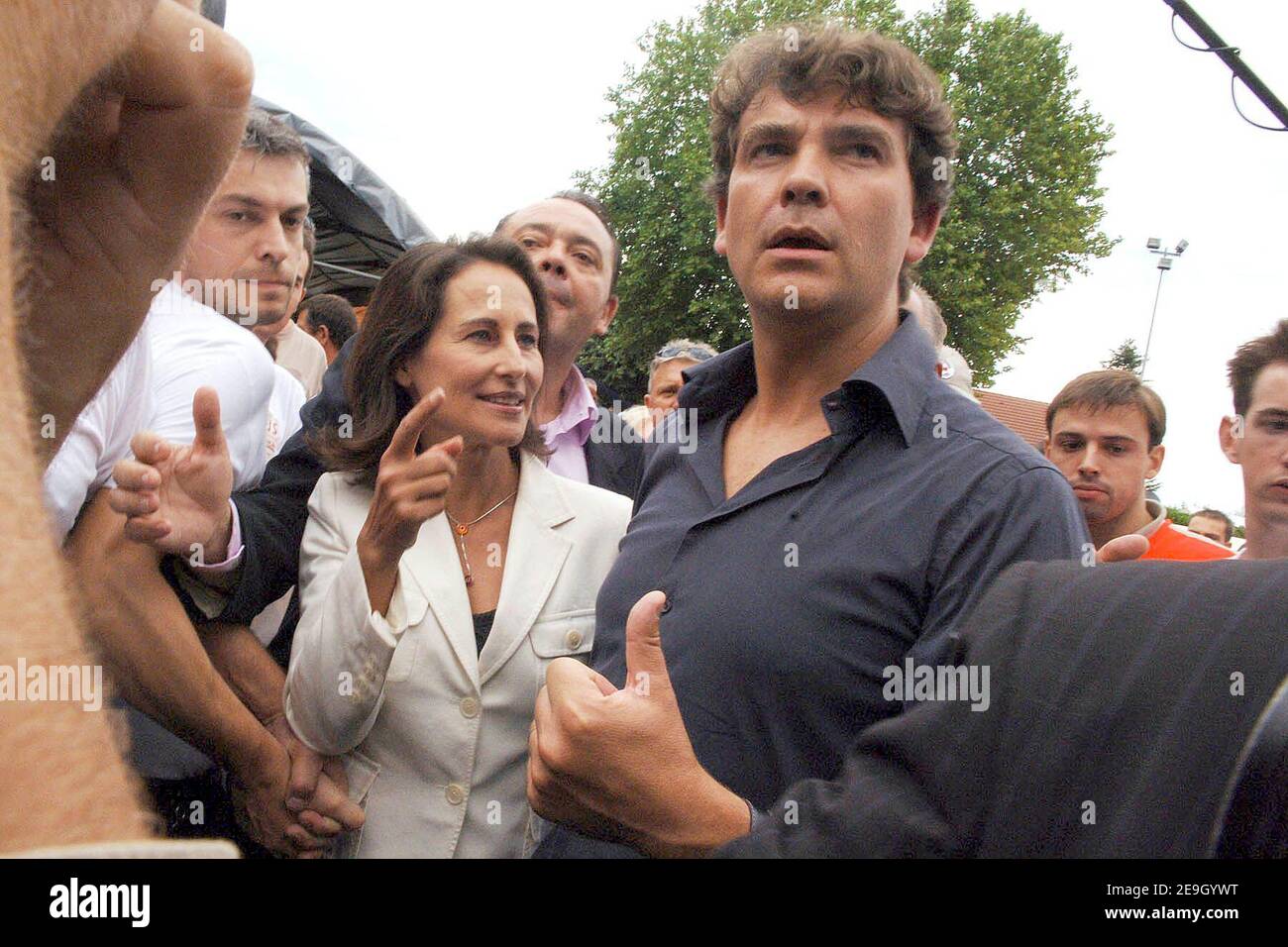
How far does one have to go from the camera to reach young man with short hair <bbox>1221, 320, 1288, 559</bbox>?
294 cm

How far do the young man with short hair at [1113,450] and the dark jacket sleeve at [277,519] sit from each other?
2435mm

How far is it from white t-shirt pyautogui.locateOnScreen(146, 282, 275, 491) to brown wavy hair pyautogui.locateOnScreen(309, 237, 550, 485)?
216 millimetres

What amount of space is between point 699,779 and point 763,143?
1371mm

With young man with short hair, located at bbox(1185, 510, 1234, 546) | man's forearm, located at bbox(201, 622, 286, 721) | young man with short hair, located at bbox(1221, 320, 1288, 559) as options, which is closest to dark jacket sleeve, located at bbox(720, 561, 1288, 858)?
man's forearm, located at bbox(201, 622, 286, 721)

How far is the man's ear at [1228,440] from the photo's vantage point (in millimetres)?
3288

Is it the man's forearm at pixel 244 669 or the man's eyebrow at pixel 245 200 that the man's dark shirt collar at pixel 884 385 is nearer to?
the man's forearm at pixel 244 669

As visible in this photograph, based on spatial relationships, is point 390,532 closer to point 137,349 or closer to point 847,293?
point 137,349

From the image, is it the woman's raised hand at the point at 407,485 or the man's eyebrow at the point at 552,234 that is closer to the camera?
the woman's raised hand at the point at 407,485

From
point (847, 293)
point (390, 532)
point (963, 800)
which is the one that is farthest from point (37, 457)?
point (847, 293)

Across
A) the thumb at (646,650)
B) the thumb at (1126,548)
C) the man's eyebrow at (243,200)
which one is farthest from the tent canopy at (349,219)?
the thumb at (646,650)

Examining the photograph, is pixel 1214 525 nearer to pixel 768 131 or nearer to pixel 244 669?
pixel 768 131

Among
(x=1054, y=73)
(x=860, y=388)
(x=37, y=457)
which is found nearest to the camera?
(x=37, y=457)

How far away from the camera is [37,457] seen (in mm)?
528
